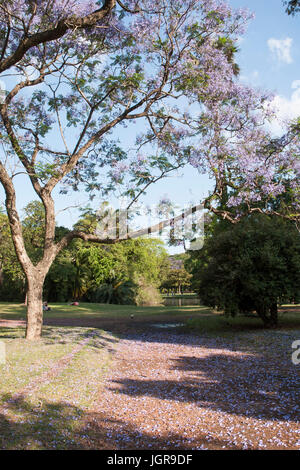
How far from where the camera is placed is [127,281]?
40.3 metres

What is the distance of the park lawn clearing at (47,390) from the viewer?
4164 millimetres

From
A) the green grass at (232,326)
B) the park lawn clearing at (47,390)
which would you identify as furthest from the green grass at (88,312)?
the park lawn clearing at (47,390)

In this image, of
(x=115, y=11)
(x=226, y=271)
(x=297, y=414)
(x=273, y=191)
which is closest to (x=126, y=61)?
(x=115, y=11)

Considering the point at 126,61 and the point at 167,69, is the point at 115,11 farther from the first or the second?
the point at 167,69

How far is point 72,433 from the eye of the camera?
14.2 feet

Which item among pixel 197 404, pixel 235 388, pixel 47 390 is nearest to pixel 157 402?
pixel 197 404

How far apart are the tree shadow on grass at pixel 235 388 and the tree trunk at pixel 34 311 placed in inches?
208

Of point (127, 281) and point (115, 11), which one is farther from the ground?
point (115, 11)

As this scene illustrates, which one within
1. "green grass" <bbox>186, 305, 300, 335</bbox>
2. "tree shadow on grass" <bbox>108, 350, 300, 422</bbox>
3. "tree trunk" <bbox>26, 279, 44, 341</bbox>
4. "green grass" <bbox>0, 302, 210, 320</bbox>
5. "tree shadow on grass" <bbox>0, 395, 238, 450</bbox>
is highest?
"tree trunk" <bbox>26, 279, 44, 341</bbox>

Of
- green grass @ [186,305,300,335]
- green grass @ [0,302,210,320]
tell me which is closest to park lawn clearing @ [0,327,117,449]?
green grass @ [186,305,300,335]

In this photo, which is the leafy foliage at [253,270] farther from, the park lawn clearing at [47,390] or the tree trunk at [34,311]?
the tree trunk at [34,311]

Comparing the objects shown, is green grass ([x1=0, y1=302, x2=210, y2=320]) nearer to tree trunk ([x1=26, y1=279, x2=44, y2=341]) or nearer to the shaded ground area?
tree trunk ([x1=26, y1=279, x2=44, y2=341])

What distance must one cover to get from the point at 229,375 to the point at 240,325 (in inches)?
376

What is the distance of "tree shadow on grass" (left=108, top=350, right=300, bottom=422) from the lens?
17.3ft
